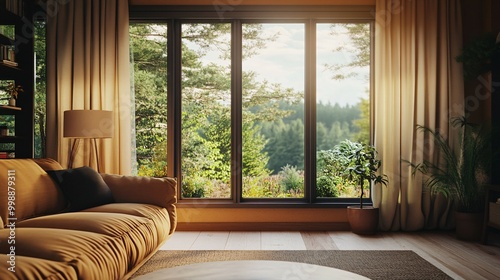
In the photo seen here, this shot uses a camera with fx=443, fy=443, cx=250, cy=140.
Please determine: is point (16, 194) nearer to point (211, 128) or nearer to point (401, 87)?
point (211, 128)

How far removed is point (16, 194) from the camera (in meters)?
2.69

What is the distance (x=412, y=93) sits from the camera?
→ 4.61 m

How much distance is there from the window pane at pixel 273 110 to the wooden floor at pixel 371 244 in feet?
2.02

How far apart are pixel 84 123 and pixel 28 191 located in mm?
1219

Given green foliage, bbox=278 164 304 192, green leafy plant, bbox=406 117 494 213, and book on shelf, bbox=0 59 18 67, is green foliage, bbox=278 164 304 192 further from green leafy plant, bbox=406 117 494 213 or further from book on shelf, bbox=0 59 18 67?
book on shelf, bbox=0 59 18 67

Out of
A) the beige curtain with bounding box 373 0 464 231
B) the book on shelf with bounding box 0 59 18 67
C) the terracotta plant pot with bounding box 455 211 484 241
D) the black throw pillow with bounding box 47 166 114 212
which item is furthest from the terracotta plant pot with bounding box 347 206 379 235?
the book on shelf with bounding box 0 59 18 67

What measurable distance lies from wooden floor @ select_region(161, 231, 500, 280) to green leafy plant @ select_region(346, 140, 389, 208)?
0.50 meters

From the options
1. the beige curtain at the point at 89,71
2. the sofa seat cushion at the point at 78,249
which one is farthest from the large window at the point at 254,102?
the sofa seat cushion at the point at 78,249

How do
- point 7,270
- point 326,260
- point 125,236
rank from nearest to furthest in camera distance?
point 7,270 → point 125,236 → point 326,260

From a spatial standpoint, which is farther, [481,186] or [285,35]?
[285,35]

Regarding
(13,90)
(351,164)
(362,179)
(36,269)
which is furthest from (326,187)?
(36,269)

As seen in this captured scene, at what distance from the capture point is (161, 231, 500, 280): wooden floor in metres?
3.40

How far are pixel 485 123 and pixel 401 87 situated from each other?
898 mm

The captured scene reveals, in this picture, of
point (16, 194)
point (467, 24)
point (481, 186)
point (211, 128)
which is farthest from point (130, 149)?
point (467, 24)
